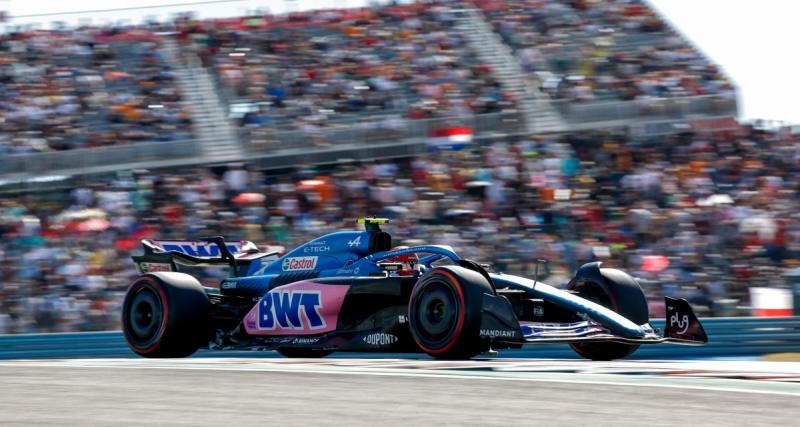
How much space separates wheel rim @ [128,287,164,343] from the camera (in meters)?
11.0

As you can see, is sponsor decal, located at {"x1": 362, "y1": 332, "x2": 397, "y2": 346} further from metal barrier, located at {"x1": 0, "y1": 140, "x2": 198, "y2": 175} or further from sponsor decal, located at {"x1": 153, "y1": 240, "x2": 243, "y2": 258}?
metal barrier, located at {"x1": 0, "y1": 140, "x2": 198, "y2": 175}

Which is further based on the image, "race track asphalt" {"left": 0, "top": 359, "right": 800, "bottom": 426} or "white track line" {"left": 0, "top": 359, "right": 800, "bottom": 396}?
"white track line" {"left": 0, "top": 359, "right": 800, "bottom": 396}

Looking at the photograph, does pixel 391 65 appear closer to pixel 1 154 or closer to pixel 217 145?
pixel 217 145

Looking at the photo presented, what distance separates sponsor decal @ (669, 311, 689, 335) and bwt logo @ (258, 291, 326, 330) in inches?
118

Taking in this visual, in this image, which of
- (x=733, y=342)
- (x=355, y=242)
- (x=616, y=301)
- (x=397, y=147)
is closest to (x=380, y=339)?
(x=355, y=242)

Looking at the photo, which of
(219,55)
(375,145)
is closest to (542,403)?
(375,145)

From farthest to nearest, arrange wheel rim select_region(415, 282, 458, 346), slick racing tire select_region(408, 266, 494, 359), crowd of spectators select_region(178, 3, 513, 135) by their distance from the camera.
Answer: crowd of spectators select_region(178, 3, 513, 135) < wheel rim select_region(415, 282, 458, 346) < slick racing tire select_region(408, 266, 494, 359)

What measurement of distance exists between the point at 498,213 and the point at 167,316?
700 cm

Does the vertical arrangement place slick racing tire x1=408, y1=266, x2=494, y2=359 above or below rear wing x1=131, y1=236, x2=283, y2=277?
below

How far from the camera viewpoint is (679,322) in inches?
388

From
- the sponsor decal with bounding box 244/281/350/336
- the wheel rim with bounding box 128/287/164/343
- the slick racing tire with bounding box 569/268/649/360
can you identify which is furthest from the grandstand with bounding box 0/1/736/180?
the slick racing tire with bounding box 569/268/649/360

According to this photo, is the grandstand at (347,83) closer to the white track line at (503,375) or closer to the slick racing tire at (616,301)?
the slick racing tire at (616,301)

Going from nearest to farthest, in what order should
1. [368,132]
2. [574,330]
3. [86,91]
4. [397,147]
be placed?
[574,330] < [397,147] < [368,132] < [86,91]

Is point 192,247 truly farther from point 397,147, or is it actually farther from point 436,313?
point 397,147
